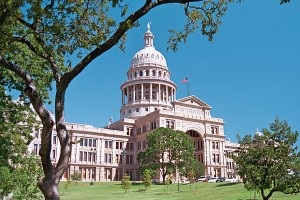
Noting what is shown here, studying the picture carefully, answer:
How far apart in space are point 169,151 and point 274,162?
43335 mm

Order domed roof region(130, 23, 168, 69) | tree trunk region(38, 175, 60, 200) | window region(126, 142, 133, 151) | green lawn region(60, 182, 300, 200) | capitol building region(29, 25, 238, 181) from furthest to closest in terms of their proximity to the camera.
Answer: domed roof region(130, 23, 168, 69)
window region(126, 142, 133, 151)
capitol building region(29, 25, 238, 181)
green lawn region(60, 182, 300, 200)
tree trunk region(38, 175, 60, 200)

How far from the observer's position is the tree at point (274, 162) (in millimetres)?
23828

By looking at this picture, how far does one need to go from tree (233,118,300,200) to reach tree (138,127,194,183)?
4044 cm

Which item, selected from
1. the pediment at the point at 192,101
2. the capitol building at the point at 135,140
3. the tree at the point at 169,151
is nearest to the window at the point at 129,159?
the capitol building at the point at 135,140

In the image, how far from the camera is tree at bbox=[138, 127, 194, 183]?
65938 millimetres

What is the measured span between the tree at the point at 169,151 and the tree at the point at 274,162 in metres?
40.4

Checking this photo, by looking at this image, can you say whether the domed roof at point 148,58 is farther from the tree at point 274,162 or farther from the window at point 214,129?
the tree at point 274,162

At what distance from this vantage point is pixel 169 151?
67.3 meters

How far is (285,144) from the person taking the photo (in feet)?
80.5

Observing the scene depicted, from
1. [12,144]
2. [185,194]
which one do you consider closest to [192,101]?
[185,194]

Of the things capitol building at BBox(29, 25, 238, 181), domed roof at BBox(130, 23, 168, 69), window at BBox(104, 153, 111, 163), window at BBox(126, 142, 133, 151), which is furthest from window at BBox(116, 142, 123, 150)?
domed roof at BBox(130, 23, 168, 69)

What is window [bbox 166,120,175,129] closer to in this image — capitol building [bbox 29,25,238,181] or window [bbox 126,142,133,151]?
capitol building [bbox 29,25,238,181]

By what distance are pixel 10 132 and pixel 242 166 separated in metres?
16.1

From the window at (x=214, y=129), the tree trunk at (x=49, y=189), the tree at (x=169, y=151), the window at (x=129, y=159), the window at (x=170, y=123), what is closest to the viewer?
the tree trunk at (x=49, y=189)
